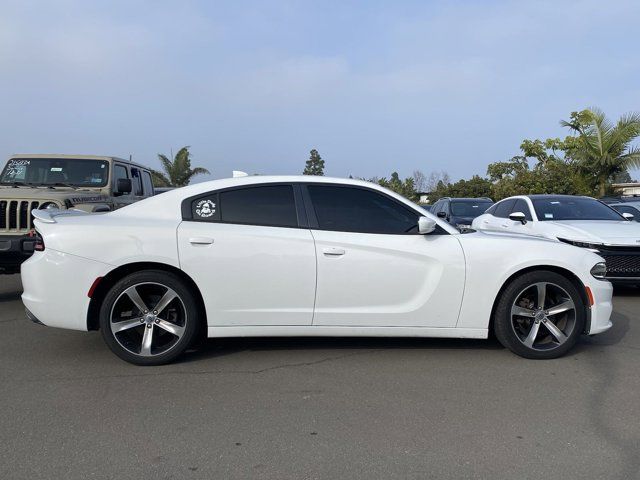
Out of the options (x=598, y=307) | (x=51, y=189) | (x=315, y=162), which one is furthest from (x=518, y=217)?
(x=315, y=162)

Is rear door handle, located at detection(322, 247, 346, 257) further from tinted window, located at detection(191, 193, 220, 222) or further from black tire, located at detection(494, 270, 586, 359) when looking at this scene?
black tire, located at detection(494, 270, 586, 359)

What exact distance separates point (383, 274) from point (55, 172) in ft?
19.5

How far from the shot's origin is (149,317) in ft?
14.5

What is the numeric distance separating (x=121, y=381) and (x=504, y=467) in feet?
9.32

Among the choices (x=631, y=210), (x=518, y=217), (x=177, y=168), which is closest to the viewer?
(x=518, y=217)

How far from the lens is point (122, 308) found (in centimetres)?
446

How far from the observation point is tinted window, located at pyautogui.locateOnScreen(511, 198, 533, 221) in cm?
886

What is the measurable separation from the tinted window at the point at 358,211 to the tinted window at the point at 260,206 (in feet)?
0.76

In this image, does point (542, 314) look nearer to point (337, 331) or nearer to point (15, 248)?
point (337, 331)

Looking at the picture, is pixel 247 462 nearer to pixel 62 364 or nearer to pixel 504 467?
pixel 504 467

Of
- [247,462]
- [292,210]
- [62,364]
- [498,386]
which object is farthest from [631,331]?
[62,364]

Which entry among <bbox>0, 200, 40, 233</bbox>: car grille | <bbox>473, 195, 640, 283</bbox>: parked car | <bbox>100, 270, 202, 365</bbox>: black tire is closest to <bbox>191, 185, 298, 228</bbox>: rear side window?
<bbox>100, 270, 202, 365</bbox>: black tire

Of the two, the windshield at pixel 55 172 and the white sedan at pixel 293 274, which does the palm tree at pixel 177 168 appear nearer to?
the windshield at pixel 55 172

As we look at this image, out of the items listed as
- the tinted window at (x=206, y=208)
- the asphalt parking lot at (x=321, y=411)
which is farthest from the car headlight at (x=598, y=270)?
the tinted window at (x=206, y=208)
